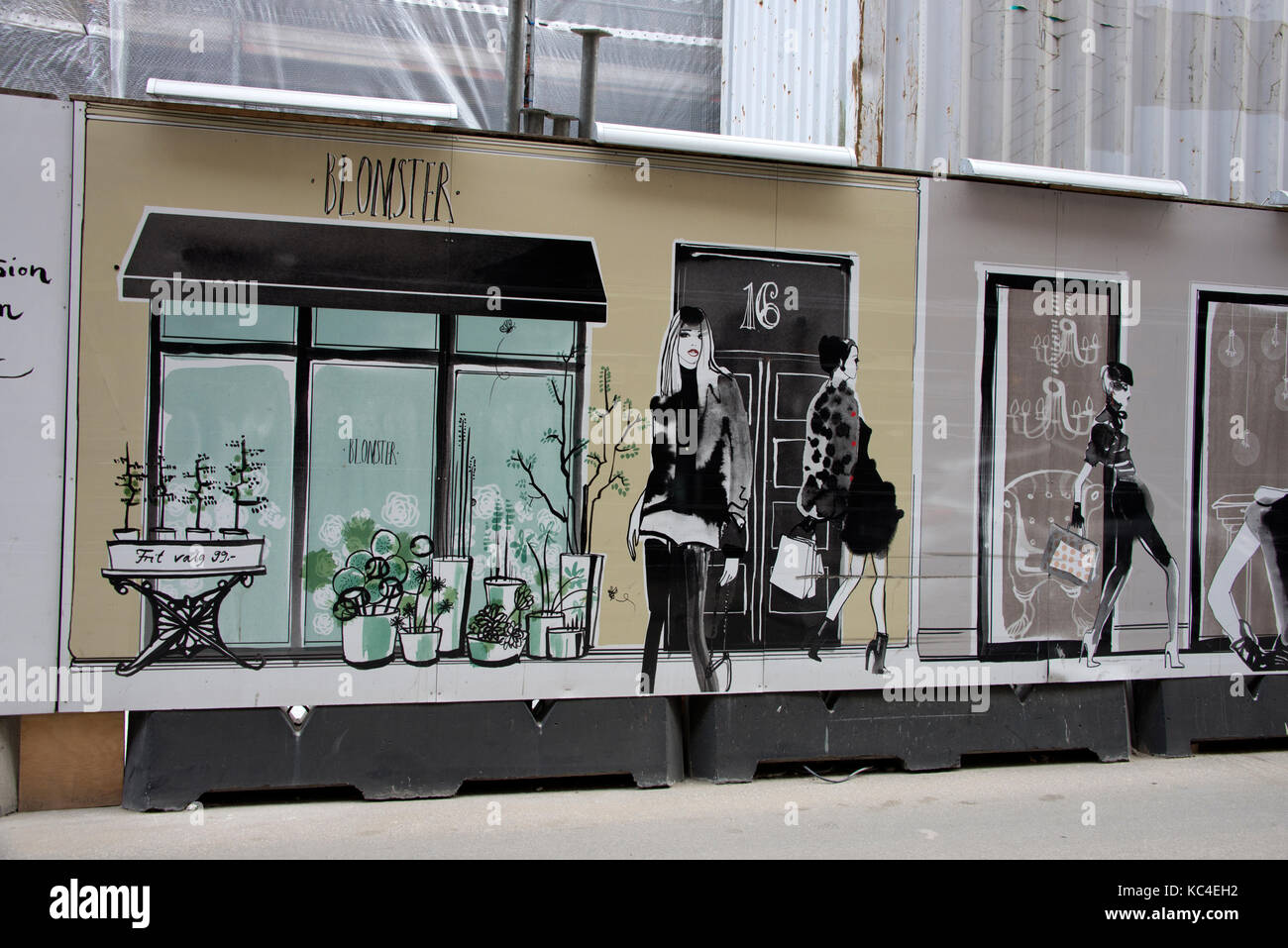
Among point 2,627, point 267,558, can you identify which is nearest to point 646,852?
point 267,558

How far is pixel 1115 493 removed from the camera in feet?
22.3

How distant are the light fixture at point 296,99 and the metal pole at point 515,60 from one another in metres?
1.75

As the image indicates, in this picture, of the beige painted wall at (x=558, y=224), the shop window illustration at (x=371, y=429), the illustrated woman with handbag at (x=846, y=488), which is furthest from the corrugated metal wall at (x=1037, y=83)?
the shop window illustration at (x=371, y=429)

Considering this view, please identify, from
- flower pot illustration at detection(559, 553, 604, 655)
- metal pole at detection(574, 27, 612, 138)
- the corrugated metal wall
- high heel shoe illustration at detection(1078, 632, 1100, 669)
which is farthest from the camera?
the corrugated metal wall

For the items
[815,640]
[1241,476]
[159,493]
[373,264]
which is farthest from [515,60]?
[1241,476]

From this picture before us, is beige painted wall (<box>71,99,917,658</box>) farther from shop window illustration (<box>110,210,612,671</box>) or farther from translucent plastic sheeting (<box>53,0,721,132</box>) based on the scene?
translucent plastic sheeting (<box>53,0,721,132</box>)

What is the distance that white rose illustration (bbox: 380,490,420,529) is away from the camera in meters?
5.76

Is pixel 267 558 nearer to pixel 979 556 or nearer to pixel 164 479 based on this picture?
pixel 164 479

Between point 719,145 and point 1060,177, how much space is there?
2267mm

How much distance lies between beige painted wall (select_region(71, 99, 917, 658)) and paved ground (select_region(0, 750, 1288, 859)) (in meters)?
0.92

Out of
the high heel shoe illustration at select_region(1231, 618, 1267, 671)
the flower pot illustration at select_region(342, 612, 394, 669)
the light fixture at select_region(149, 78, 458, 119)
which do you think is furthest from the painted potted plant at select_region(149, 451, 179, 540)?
the high heel shoe illustration at select_region(1231, 618, 1267, 671)

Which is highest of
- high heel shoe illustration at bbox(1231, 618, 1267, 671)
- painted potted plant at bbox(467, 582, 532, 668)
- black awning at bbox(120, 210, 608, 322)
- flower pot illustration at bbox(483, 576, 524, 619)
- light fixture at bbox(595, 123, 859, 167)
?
light fixture at bbox(595, 123, 859, 167)

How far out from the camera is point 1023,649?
6.64 m

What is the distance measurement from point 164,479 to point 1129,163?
763 cm
